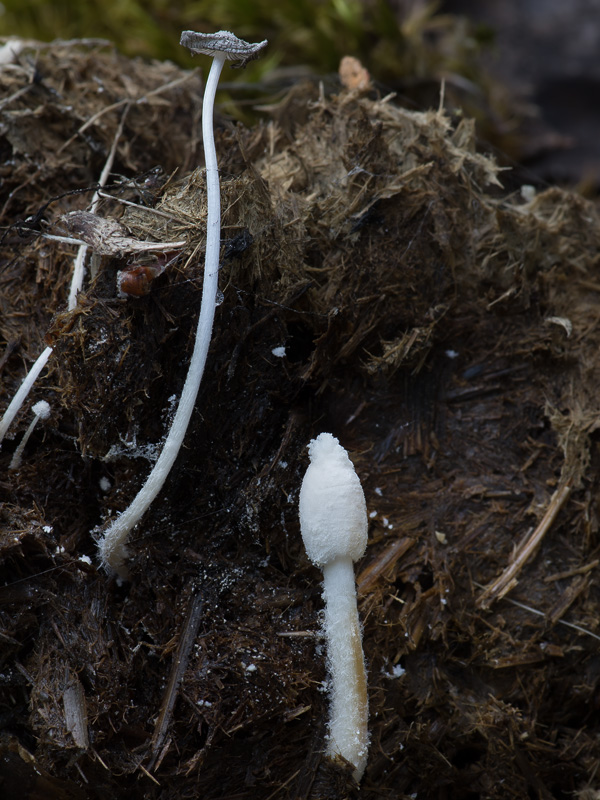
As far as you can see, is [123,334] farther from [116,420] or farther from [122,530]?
[122,530]

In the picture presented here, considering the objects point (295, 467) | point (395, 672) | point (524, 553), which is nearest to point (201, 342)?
point (295, 467)

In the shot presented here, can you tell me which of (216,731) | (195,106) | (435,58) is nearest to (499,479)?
(216,731)

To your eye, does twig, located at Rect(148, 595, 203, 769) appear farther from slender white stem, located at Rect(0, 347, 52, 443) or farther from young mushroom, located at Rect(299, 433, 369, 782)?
slender white stem, located at Rect(0, 347, 52, 443)

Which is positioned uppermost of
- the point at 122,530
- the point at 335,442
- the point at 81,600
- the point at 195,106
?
the point at 195,106

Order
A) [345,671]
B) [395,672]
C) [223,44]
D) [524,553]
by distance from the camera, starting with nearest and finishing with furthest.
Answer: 1. [223,44]
2. [345,671]
3. [395,672]
4. [524,553]

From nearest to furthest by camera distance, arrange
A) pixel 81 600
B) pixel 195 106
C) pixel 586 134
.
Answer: pixel 81 600 < pixel 195 106 < pixel 586 134

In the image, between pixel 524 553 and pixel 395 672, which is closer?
pixel 395 672

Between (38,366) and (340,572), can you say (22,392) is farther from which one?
(340,572)
